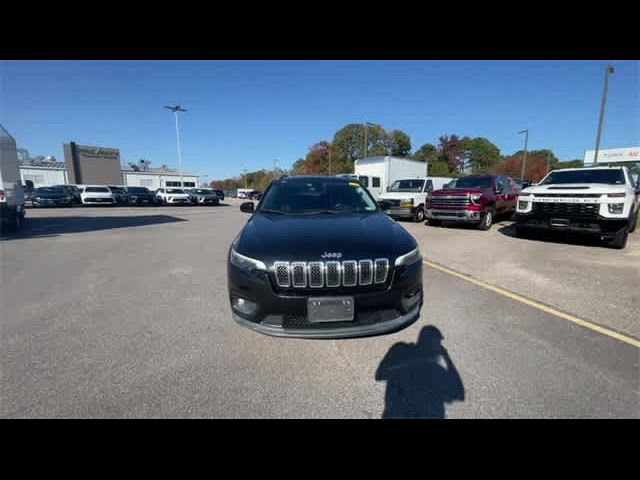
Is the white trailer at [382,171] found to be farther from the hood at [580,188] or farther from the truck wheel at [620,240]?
the truck wheel at [620,240]

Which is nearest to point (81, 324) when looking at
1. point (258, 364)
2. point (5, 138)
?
point (258, 364)

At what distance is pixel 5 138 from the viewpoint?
9164 mm

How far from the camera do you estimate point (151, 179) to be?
5150 centimetres

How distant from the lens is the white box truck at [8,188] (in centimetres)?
768

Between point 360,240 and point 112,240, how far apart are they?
8.47m

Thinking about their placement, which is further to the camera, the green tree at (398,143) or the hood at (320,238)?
the green tree at (398,143)

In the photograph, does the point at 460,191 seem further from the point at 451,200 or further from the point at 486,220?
the point at 486,220

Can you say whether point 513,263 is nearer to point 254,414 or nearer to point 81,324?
point 254,414

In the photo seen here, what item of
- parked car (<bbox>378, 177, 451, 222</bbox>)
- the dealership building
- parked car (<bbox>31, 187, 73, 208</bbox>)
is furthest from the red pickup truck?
the dealership building

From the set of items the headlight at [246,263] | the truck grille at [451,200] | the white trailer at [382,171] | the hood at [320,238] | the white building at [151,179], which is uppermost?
the white building at [151,179]

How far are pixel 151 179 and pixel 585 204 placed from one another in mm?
60056

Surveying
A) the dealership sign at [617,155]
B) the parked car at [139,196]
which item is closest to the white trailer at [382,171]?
the parked car at [139,196]

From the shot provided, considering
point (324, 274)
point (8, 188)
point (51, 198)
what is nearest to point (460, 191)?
point (324, 274)

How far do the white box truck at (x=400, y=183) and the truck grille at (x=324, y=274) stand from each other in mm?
8052
